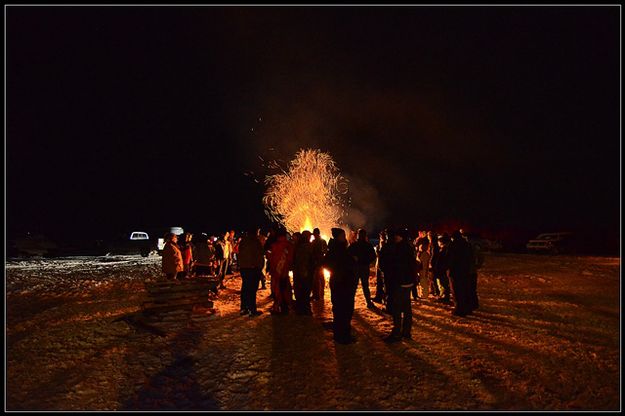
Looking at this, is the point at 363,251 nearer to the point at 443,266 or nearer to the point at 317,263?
the point at 317,263

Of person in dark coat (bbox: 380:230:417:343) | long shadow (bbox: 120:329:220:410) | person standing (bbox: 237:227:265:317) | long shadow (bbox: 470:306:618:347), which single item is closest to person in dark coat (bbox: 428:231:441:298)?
long shadow (bbox: 470:306:618:347)

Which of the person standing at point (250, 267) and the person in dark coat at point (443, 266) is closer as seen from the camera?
the person standing at point (250, 267)

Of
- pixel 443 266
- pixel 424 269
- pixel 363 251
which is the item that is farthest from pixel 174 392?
pixel 424 269

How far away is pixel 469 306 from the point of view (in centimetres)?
879

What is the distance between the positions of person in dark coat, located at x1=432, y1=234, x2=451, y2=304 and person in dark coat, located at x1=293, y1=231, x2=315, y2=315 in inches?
120

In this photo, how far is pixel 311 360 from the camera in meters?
5.83

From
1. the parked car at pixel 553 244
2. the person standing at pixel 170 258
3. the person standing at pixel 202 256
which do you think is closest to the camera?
the person standing at pixel 170 258

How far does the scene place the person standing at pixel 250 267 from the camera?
8.88 meters

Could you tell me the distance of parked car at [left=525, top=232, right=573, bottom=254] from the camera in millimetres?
27109

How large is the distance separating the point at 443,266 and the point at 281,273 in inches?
146

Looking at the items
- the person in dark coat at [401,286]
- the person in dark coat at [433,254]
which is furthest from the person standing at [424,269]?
the person in dark coat at [401,286]

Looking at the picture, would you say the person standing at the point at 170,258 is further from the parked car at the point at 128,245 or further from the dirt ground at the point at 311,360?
the parked car at the point at 128,245

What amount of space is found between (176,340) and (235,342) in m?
1.07

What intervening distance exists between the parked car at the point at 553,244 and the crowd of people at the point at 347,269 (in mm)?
19964
